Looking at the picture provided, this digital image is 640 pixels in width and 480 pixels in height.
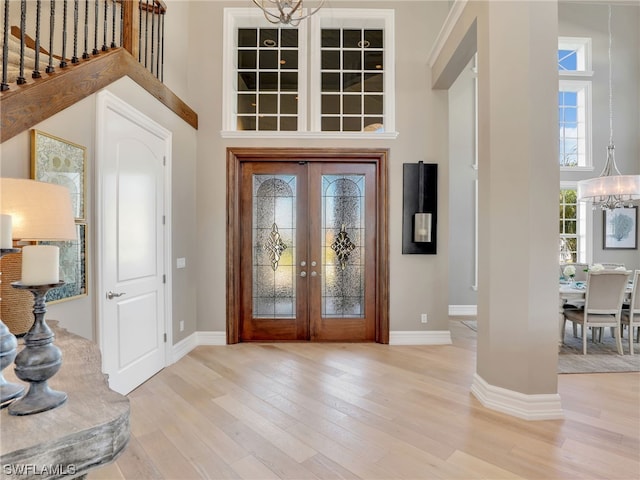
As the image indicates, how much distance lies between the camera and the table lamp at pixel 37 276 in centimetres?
93

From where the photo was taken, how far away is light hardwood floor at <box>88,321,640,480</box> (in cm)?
183

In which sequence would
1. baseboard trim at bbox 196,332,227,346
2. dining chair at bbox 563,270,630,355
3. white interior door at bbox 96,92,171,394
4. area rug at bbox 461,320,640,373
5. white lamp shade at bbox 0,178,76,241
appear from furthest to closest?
baseboard trim at bbox 196,332,227,346
dining chair at bbox 563,270,630,355
area rug at bbox 461,320,640,373
white interior door at bbox 96,92,171,394
white lamp shade at bbox 0,178,76,241

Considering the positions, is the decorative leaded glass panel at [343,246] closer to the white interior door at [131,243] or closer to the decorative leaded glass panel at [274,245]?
the decorative leaded glass panel at [274,245]

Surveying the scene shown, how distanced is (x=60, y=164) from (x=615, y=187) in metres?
6.05

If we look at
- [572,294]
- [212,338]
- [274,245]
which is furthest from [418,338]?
[212,338]

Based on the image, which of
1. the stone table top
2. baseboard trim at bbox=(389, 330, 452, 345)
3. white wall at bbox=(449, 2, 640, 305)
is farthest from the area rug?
the stone table top

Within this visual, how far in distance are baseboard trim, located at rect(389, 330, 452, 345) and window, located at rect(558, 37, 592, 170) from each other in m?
4.71

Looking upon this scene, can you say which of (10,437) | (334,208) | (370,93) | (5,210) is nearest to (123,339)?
(5,210)

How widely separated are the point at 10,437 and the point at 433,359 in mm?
3579

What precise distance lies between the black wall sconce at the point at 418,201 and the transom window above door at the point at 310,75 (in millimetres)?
584

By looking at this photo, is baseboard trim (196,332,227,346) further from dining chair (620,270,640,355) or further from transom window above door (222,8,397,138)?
dining chair (620,270,640,355)

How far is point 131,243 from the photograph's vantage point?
2795 millimetres

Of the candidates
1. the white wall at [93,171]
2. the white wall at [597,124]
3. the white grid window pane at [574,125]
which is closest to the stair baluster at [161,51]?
the white wall at [93,171]

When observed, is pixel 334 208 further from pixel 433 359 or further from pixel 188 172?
pixel 433 359
